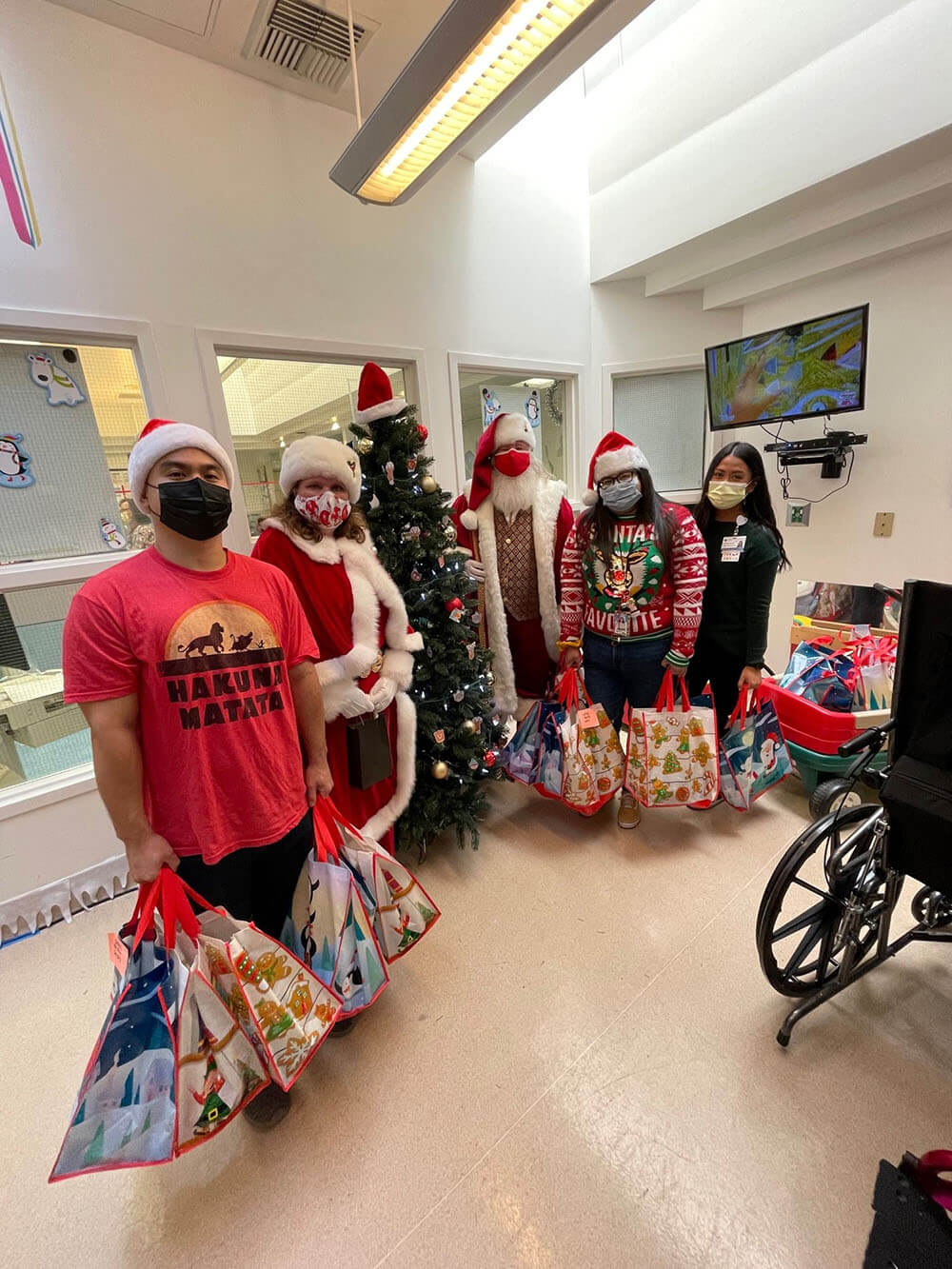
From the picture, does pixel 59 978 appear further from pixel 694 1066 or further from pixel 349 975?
pixel 694 1066

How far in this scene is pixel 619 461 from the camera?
1937 millimetres

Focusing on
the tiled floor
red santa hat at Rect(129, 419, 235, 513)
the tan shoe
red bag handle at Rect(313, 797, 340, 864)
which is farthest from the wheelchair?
red santa hat at Rect(129, 419, 235, 513)

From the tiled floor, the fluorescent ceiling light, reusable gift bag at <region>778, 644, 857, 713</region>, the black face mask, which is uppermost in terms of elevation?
the fluorescent ceiling light

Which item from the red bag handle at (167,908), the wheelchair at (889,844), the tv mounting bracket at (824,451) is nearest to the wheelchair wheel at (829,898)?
the wheelchair at (889,844)

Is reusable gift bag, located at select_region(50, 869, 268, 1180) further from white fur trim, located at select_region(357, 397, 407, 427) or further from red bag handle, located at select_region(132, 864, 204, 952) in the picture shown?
white fur trim, located at select_region(357, 397, 407, 427)

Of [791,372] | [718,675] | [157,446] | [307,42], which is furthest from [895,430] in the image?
[157,446]

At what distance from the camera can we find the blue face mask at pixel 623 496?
6.37 feet

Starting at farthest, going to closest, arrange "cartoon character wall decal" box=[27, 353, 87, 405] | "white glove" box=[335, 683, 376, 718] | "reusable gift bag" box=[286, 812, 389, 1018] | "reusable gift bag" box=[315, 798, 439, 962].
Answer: "cartoon character wall decal" box=[27, 353, 87, 405], "white glove" box=[335, 683, 376, 718], "reusable gift bag" box=[315, 798, 439, 962], "reusable gift bag" box=[286, 812, 389, 1018]

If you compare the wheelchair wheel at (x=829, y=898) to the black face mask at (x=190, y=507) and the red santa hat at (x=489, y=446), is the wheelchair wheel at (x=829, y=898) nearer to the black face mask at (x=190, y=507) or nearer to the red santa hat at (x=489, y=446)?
the black face mask at (x=190, y=507)

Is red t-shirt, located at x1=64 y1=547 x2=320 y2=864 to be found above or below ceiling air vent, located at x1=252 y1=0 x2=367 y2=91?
below

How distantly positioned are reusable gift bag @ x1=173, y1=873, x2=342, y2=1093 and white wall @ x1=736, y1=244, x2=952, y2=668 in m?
3.64

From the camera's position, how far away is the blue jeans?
2.11 metres

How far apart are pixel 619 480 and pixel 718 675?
0.97 meters

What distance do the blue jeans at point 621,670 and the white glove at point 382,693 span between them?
914mm
